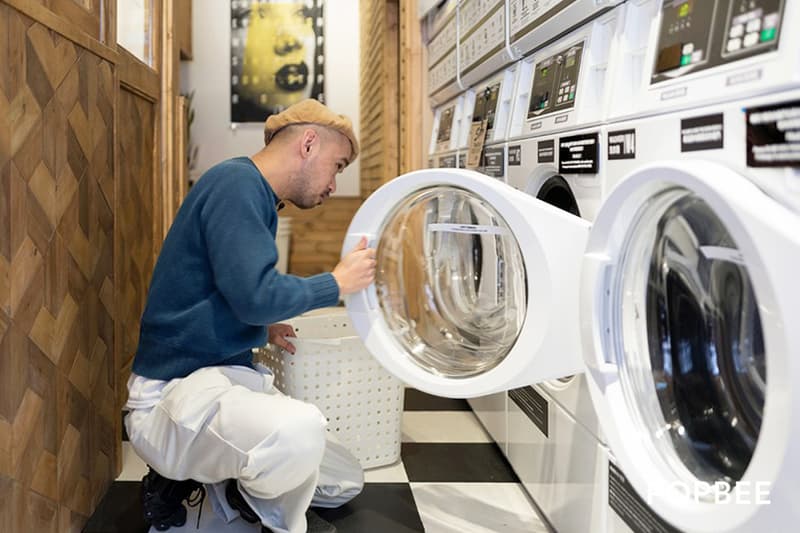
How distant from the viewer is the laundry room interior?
3.28 feet

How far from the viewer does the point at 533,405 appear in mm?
2008

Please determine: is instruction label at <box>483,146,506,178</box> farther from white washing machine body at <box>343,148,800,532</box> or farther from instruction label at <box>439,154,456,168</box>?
instruction label at <box>439,154,456,168</box>

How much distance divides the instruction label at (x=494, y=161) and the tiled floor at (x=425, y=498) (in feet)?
2.79

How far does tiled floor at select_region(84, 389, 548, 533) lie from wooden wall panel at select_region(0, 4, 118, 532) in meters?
0.09

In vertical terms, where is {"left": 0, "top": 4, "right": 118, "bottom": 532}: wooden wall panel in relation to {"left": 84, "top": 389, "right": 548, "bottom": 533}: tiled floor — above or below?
above

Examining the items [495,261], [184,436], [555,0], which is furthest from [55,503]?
[555,0]

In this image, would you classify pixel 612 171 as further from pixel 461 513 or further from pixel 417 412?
pixel 417 412

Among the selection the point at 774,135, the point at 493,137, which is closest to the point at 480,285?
the point at 493,137

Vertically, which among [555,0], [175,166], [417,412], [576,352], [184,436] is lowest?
[417,412]

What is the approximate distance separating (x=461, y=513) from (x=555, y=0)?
4.08 feet

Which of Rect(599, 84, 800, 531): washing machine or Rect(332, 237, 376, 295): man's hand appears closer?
Rect(599, 84, 800, 531): washing machine

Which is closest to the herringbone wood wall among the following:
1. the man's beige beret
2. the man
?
the man

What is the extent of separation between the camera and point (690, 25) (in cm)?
115

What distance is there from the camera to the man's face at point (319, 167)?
1870 millimetres
